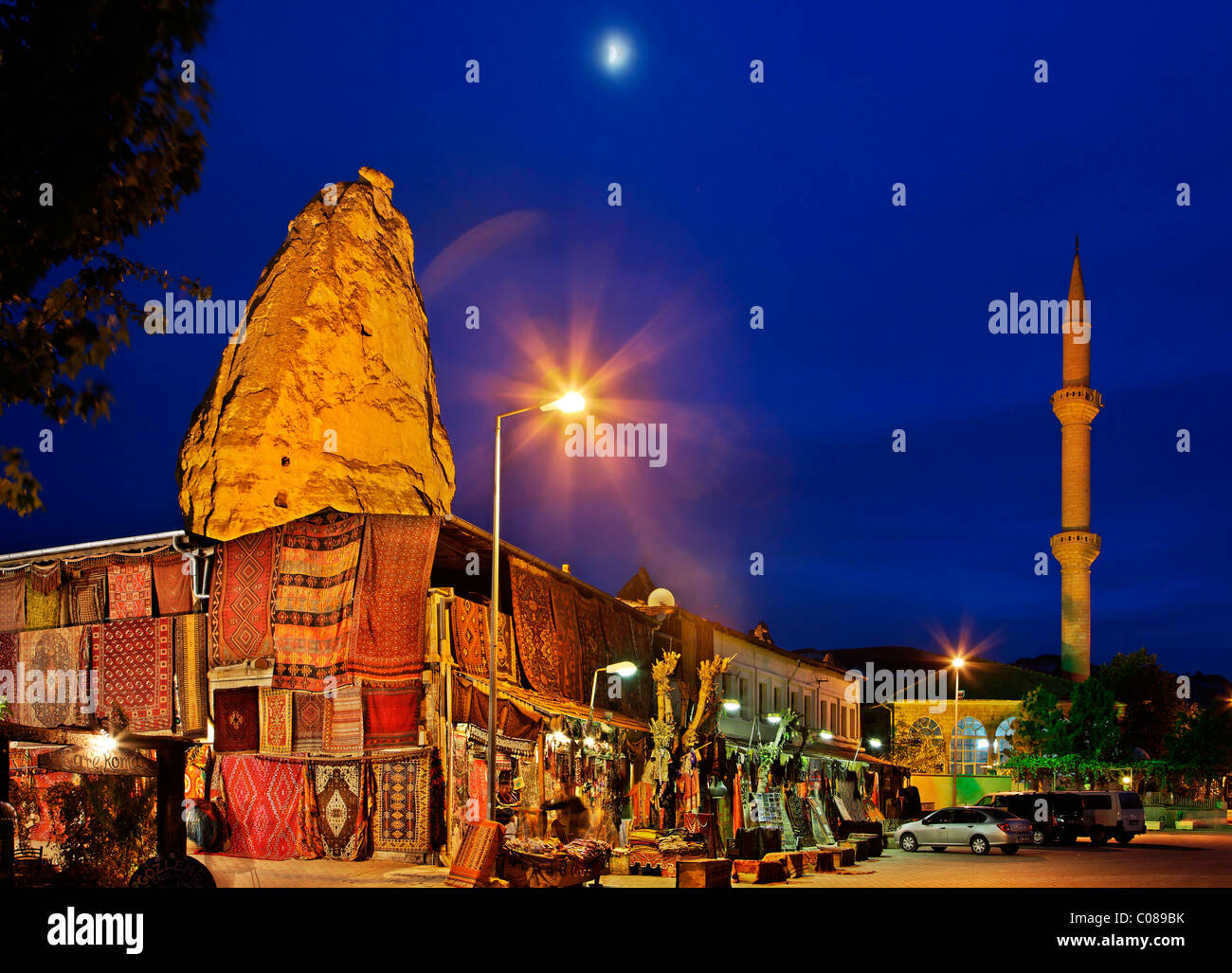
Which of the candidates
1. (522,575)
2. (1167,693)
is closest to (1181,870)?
(522,575)

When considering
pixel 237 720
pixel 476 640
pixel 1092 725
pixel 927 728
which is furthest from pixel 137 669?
pixel 927 728

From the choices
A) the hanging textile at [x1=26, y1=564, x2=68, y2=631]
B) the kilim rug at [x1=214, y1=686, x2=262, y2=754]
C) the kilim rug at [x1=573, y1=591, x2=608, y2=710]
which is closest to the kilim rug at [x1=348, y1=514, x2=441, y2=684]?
the kilim rug at [x1=214, y1=686, x2=262, y2=754]

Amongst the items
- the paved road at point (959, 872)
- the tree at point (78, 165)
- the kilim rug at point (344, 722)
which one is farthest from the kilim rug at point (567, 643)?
the tree at point (78, 165)

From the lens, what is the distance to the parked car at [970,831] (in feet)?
99.5

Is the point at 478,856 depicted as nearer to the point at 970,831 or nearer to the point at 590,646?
the point at 590,646

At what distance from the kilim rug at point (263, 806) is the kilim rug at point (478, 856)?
20.3 ft

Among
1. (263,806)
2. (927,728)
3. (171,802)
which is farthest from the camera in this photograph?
(927,728)

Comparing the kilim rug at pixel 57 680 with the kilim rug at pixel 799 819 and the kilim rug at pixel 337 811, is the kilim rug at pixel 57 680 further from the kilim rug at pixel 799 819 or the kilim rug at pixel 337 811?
the kilim rug at pixel 799 819

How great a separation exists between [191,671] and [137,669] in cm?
121

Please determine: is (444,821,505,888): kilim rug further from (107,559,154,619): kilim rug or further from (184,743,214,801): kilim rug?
(107,559,154,619): kilim rug

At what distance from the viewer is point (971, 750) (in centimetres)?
6731

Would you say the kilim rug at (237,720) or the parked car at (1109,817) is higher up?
the kilim rug at (237,720)

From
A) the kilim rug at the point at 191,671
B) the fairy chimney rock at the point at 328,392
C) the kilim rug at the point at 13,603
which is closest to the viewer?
the kilim rug at the point at 191,671
